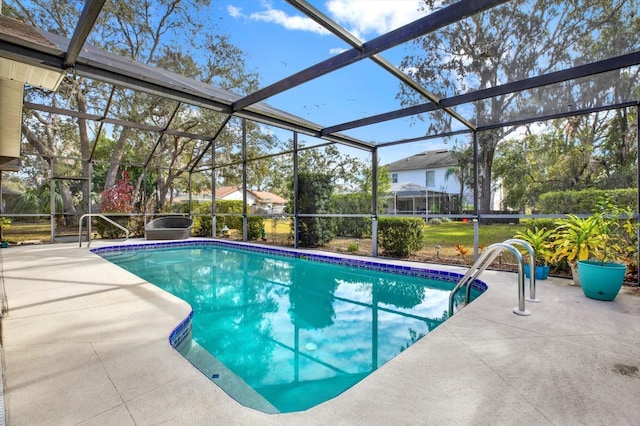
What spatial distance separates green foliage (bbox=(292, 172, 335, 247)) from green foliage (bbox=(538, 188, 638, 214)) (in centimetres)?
553

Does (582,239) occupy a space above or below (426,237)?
above

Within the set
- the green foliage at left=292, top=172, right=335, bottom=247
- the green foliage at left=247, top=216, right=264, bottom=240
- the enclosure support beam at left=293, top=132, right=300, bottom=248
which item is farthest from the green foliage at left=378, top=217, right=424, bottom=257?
the green foliage at left=247, top=216, right=264, bottom=240

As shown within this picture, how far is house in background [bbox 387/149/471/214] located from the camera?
8.19 m

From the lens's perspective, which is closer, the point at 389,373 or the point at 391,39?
the point at 389,373

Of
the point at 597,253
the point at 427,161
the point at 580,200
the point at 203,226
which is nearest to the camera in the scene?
the point at 597,253

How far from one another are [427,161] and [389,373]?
10819mm

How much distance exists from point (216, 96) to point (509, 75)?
4.82 m

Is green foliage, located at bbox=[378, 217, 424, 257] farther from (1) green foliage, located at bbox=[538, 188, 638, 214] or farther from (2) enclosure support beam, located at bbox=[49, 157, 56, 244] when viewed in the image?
(2) enclosure support beam, located at bbox=[49, 157, 56, 244]

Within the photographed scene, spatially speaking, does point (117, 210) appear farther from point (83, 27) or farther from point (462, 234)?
point (462, 234)

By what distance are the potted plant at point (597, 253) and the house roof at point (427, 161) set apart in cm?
419

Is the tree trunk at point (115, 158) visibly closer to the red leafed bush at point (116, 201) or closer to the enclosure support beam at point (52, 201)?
the red leafed bush at point (116, 201)

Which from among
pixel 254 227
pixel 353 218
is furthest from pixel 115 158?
pixel 353 218

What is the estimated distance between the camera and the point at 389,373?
206cm

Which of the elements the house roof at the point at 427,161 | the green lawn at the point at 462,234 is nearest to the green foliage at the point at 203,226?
the house roof at the point at 427,161
